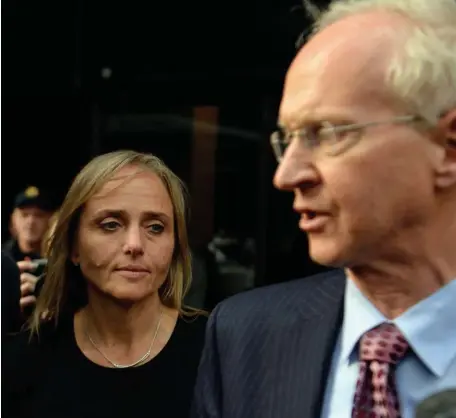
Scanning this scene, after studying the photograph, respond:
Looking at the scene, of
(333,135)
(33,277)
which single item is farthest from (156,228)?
(333,135)

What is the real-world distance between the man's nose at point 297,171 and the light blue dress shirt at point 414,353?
163mm

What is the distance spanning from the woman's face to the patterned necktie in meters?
0.46

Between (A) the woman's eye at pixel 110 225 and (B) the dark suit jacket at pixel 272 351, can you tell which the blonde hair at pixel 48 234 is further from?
(B) the dark suit jacket at pixel 272 351

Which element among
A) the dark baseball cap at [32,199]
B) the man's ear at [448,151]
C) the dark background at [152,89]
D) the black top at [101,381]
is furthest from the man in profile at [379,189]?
the dark baseball cap at [32,199]

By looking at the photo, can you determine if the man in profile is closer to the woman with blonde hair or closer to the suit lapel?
the suit lapel

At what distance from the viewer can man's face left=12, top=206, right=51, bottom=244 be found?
130 centimetres

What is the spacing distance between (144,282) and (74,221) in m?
0.16

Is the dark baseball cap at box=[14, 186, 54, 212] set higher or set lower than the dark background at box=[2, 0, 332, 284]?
lower

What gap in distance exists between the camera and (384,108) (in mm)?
761

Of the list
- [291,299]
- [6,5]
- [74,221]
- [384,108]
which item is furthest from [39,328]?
[384,108]

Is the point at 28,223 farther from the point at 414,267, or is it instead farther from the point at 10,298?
the point at 414,267

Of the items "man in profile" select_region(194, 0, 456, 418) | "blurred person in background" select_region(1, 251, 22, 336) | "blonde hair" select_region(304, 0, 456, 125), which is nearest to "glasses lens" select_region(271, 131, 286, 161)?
"man in profile" select_region(194, 0, 456, 418)

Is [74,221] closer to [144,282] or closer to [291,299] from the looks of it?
[144,282]

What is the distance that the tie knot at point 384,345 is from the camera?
0.78 meters
